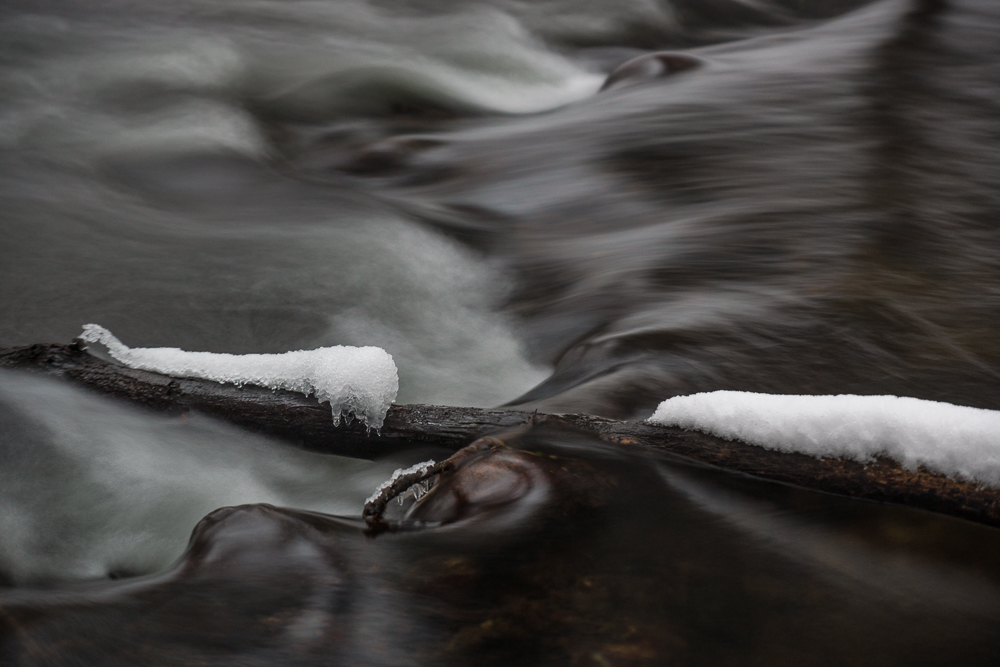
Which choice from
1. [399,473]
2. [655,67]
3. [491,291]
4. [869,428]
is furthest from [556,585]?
[655,67]

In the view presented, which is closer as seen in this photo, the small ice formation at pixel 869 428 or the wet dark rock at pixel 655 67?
the small ice formation at pixel 869 428

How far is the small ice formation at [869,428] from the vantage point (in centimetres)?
148

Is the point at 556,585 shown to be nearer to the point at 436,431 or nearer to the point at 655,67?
the point at 436,431

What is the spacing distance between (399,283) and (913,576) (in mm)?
2590

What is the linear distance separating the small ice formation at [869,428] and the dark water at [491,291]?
109 millimetres

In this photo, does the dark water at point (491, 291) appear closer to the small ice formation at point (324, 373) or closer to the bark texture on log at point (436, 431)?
the bark texture on log at point (436, 431)

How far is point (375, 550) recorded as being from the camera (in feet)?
4.86

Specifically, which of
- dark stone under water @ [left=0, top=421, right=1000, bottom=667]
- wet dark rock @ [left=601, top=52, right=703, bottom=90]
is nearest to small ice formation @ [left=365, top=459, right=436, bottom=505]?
dark stone under water @ [left=0, top=421, right=1000, bottom=667]

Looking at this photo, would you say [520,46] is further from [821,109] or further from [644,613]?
[644,613]

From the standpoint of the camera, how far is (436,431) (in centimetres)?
181

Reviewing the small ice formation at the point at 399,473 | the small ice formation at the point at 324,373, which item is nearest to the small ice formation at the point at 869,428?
the small ice formation at the point at 399,473

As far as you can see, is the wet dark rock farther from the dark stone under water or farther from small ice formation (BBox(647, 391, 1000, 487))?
the dark stone under water

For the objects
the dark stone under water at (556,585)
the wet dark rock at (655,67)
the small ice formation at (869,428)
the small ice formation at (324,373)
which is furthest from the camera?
the wet dark rock at (655,67)

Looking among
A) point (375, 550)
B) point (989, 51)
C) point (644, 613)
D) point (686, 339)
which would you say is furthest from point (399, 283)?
point (989, 51)
